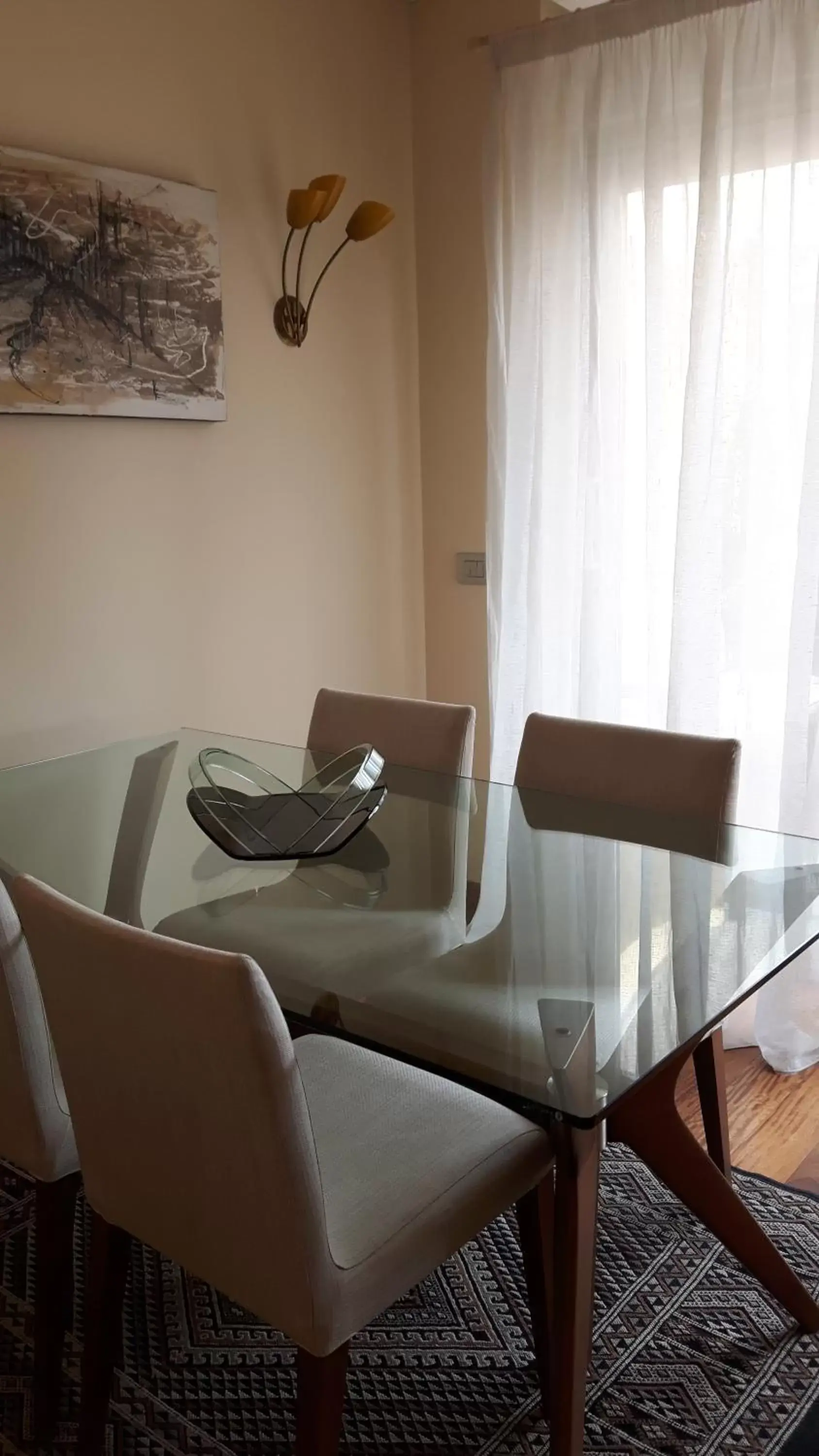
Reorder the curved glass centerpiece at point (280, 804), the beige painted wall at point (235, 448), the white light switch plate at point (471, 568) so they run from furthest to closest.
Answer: the white light switch plate at point (471, 568) → the beige painted wall at point (235, 448) → the curved glass centerpiece at point (280, 804)

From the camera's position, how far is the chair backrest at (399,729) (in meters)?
2.73

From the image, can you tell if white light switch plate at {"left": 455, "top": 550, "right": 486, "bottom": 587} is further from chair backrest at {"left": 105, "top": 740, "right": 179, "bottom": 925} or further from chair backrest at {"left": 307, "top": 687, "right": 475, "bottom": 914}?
chair backrest at {"left": 105, "top": 740, "right": 179, "bottom": 925}

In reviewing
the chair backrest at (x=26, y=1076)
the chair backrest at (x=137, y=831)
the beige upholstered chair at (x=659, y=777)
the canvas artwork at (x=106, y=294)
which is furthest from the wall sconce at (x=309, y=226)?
the chair backrest at (x=26, y=1076)

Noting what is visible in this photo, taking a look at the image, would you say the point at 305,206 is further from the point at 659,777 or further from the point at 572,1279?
the point at 572,1279

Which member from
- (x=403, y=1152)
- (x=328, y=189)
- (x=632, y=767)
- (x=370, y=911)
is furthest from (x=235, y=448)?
(x=403, y=1152)

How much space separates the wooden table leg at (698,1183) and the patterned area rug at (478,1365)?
7cm

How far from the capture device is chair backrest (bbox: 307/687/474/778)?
273 cm

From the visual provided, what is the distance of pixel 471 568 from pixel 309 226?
3.60 ft

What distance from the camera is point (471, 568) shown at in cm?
375

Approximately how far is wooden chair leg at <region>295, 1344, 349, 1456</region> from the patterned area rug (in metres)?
0.40

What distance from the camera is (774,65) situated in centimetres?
277

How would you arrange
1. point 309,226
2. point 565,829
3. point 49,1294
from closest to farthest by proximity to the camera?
point 49,1294
point 565,829
point 309,226

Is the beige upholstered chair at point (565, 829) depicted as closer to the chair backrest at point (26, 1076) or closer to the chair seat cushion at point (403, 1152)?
the chair seat cushion at point (403, 1152)

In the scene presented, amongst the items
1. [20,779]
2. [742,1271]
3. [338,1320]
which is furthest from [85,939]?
[742,1271]
